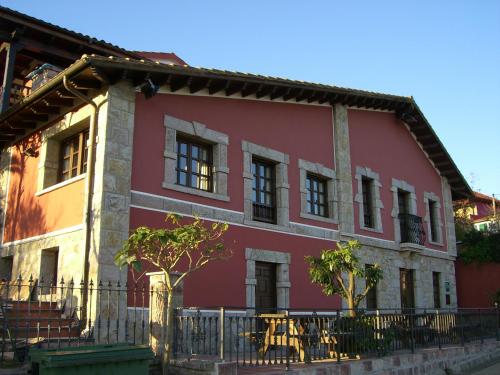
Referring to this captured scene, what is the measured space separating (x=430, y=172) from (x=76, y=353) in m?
16.3

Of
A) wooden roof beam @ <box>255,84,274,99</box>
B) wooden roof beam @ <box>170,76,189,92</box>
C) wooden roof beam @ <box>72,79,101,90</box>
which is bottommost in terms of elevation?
wooden roof beam @ <box>72,79,101,90</box>

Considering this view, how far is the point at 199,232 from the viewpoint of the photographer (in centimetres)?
742

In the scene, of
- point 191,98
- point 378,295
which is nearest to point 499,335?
point 378,295

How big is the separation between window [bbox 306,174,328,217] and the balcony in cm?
373

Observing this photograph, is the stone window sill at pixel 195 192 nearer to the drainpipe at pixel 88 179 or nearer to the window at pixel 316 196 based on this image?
the drainpipe at pixel 88 179

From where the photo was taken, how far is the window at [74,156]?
10.5 meters

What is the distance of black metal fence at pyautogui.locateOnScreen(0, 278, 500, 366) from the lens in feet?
25.3

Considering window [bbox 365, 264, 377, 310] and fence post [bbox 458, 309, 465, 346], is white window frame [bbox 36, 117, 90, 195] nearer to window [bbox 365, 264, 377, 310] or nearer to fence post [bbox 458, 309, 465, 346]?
window [bbox 365, 264, 377, 310]

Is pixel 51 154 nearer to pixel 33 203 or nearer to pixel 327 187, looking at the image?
pixel 33 203

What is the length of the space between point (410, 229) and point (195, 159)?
854 cm

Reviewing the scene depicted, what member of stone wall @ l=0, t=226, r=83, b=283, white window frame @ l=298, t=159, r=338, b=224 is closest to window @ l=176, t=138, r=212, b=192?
stone wall @ l=0, t=226, r=83, b=283

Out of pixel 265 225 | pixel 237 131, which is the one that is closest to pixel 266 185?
pixel 265 225

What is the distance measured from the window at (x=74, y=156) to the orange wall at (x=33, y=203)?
477mm

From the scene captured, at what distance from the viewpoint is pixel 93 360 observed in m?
5.81
